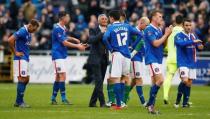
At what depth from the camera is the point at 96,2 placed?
37656 mm

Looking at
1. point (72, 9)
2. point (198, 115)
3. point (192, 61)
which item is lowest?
point (198, 115)

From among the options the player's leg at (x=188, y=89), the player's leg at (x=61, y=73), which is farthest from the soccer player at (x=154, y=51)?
the player's leg at (x=61, y=73)

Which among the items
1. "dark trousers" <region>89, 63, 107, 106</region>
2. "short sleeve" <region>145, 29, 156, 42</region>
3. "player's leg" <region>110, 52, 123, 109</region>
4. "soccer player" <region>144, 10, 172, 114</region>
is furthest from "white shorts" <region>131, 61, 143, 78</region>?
"short sleeve" <region>145, 29, 156, 42</region>

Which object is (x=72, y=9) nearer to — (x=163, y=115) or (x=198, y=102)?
(x=198, y=102)

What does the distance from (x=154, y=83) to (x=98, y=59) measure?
2.53 metres

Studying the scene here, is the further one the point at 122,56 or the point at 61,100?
the point at 61,100

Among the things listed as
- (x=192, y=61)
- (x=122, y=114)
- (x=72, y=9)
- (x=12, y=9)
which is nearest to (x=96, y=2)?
(x=72, y=9)

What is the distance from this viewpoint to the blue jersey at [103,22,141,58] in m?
19.2

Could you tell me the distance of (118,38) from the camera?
19.3 meters

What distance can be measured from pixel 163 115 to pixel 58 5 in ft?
76.8

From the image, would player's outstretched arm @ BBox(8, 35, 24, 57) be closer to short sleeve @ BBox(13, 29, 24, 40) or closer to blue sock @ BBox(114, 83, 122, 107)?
short sleeve @ BBox(13, 29, 24, 40)

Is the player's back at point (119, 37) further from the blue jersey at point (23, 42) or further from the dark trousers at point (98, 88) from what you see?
the blue jersey at point (23, 42)

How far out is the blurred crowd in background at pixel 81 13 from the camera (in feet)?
117

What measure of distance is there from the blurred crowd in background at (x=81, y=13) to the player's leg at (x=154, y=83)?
16.0 m
